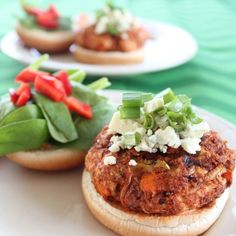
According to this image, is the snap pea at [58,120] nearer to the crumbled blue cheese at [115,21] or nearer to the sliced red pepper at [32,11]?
the crumbled blue cheese at [115,21]

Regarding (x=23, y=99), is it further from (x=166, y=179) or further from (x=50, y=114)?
(x=166, y=179)

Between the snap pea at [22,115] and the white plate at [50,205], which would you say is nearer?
the white plate at [50,205]

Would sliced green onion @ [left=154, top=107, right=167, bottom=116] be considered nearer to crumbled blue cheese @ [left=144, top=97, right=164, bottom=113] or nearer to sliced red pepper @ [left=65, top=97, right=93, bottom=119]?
crumbled blue cheese @ [left=144, top=97, right=164, bottom=113]

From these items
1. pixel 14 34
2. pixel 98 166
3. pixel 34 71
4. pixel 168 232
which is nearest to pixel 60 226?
pixel 98 166

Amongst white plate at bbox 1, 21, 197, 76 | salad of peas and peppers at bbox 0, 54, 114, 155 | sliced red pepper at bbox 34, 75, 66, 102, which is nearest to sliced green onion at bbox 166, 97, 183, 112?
salad of peas and peppers at bbox 0, 54, 114, 155

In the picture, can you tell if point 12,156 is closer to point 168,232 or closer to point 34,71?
point 34,71

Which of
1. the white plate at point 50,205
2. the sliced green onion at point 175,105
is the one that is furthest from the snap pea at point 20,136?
the sliced green onion at point 175,105
